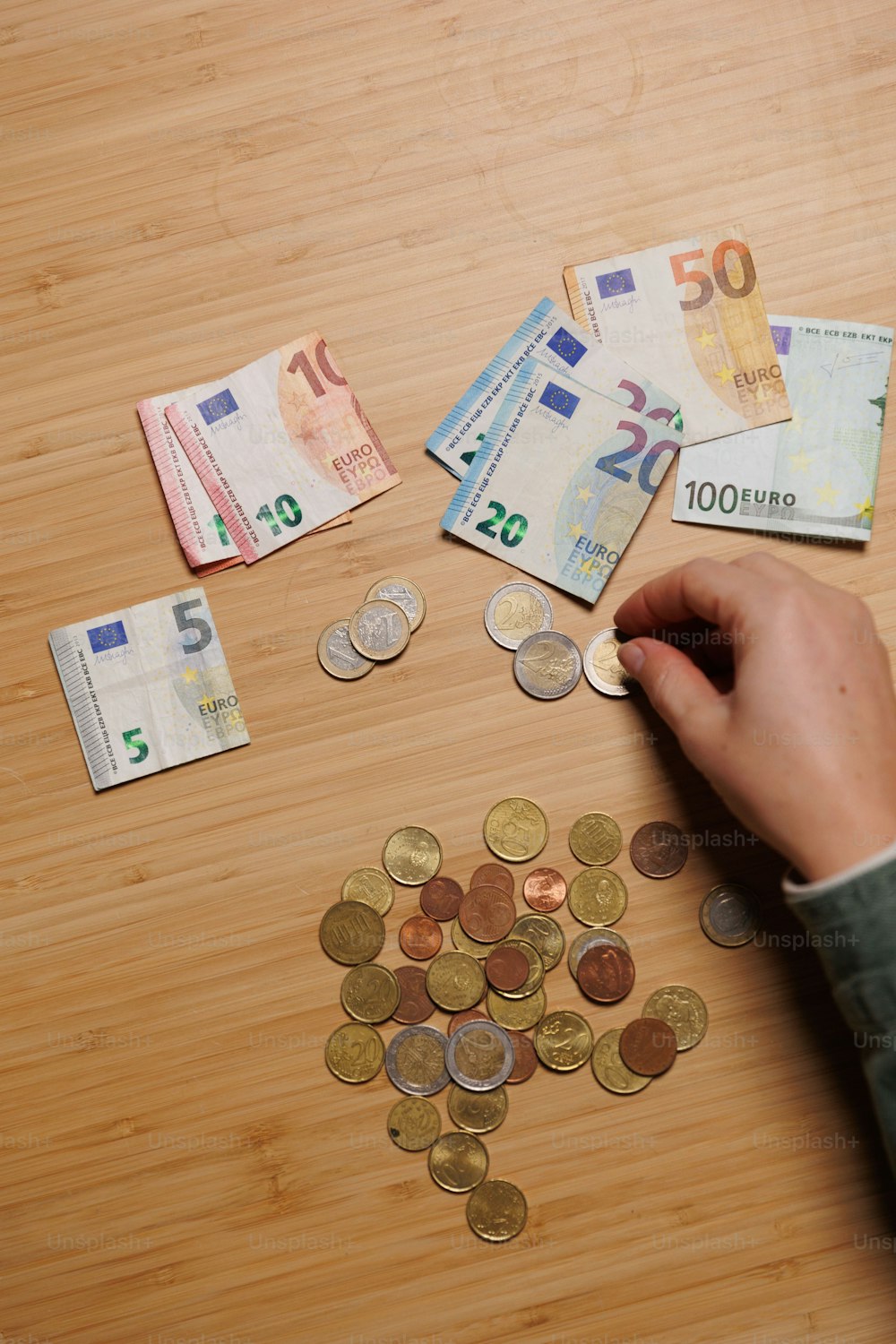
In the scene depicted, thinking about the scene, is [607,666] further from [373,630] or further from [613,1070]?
[613,1070]

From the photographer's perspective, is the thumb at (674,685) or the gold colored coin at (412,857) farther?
the gold colored coin at (412,857)

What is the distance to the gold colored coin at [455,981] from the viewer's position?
3.71 feet

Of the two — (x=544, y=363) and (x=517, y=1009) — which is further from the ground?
(x=544, y=363)

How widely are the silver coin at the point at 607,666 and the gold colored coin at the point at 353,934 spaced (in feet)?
1.29

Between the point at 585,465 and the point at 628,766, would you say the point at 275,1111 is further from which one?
the point at 585,465

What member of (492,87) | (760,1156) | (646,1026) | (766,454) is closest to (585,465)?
(766,454)

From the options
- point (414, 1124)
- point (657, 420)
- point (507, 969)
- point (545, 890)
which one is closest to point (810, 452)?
Answer: point (657, 420)

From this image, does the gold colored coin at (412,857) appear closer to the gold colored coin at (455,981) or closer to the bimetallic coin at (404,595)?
the gold colored coin at (455,981)

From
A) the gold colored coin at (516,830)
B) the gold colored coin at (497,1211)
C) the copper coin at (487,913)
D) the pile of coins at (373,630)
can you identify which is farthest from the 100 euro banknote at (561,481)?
the gold colored coin at (497,1211)

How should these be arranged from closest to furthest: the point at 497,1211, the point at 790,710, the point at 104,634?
the point at 790,710 < the point at 497,1211 < the point at 104,634

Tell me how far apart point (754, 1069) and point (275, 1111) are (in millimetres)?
571

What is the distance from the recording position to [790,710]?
3.20 ft

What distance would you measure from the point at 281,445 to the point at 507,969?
2.32ft

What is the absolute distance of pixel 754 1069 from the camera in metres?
1.11
